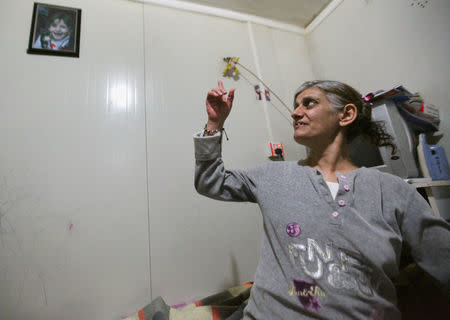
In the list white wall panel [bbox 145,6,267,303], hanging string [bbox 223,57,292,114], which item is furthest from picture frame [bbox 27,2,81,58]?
hanging string [bbox 223,57,292,114]

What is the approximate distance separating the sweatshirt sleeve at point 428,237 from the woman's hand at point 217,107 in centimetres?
59

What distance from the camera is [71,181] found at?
1.05m

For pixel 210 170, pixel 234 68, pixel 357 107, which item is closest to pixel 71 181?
pixel 210 170

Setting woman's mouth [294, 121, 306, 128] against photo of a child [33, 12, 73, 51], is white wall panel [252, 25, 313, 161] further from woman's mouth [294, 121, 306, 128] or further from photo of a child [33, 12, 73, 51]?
photo of a child [33, 12, 73, 51]

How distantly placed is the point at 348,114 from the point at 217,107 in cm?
50

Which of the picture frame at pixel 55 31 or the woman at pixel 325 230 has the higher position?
the picture frame at pixel 55 31

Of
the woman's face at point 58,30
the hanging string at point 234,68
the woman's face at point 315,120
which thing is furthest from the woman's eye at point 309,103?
the woman's face at point 58,30

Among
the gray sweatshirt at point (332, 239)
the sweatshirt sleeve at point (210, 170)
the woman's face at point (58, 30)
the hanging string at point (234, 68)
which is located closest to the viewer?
the gray sweatshirt at point (332, 239)

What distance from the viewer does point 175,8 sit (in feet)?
5.14

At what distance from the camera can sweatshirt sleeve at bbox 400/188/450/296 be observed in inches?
21.6

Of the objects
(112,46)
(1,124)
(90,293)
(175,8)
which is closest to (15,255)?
(90,293)

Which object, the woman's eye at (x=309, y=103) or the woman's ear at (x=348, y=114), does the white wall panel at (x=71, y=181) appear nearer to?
the woman's eye at (x=309, y=103)

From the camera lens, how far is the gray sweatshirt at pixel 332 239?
488 millimetres

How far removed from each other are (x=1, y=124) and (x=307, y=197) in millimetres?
1470
